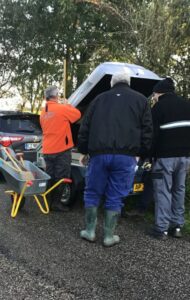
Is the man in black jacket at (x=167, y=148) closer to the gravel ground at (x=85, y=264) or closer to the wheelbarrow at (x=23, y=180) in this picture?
the gravel ground at (x=85, y=264)

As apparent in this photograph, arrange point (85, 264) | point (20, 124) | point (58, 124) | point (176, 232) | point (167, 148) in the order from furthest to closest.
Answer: point (20, 124), point (58, 124), point (176, 232), point (167, 148), point (85, 264)

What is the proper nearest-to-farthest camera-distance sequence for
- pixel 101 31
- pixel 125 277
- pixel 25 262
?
pixel 125 277 → pixel 25 262 → pixel 101 31

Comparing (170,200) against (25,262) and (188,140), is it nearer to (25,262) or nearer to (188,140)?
(188,140)

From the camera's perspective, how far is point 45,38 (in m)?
14.6

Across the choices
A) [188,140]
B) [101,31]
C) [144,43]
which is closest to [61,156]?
[188,140]

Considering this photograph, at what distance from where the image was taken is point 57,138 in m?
6.79

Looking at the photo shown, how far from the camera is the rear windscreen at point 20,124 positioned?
29.4 feet

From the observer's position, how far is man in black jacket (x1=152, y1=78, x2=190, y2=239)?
18.0 ft

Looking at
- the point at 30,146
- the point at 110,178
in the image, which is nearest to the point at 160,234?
the point at 110,178

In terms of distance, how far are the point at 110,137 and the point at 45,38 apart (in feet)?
34.2

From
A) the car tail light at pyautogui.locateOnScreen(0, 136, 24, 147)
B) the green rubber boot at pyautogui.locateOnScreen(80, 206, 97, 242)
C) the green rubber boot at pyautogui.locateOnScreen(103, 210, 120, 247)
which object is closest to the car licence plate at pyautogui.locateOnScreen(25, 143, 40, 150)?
the car tail light at pyautogui.locateOnScreen(0, 136, 24, 147)

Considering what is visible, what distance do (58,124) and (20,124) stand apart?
8.38ft

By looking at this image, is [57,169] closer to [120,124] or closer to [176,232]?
[120,124]

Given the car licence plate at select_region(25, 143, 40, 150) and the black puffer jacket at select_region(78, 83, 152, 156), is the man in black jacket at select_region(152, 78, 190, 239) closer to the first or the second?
the black puffer jacket at select_region(78, 83, 152, 156)
